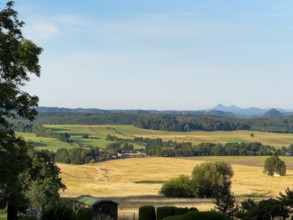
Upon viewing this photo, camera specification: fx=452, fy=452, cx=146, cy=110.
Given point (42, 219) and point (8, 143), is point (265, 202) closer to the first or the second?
point (8, 143)

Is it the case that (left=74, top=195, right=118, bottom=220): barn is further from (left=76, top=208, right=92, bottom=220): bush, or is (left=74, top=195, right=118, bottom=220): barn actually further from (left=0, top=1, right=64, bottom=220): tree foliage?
(left=0, top=1, right=64, bottom=220): tree foliage

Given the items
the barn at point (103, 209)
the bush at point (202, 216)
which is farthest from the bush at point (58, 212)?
the bush at point (202, 216)

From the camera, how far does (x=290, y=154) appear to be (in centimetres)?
19462

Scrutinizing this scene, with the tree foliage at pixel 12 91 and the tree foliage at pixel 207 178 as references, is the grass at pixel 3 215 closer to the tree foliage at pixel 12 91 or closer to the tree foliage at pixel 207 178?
the tree foliage at pixel 12 91

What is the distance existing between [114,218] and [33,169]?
1724 centimetres

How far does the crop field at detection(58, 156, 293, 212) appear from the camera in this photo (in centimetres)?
8044

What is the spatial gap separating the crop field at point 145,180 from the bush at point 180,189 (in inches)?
106

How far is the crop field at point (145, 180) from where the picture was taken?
80438 millimetres

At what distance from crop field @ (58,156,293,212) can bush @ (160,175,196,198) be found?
8.87 ft

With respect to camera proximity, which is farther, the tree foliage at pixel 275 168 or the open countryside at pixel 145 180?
the tree foliage at pixel 275 168

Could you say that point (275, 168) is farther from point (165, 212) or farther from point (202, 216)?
point (202, 216)

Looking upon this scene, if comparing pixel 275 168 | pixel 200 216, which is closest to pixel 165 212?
pixel 200 216

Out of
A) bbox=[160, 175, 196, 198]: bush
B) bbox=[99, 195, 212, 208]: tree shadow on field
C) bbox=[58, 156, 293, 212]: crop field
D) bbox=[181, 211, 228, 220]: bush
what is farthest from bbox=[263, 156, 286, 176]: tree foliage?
bbox=[181, 211, 228, 220]: bush

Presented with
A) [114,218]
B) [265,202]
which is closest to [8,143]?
[114,218]
